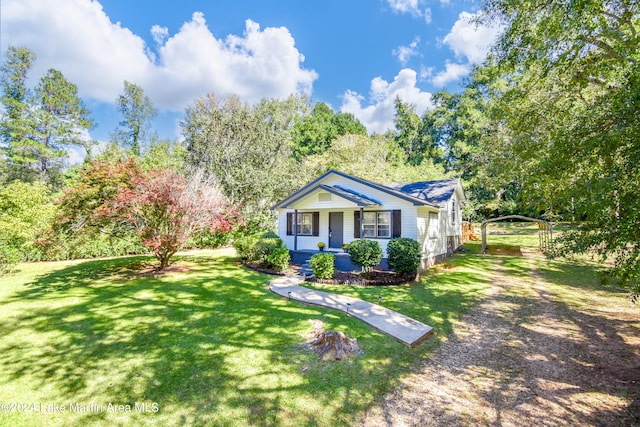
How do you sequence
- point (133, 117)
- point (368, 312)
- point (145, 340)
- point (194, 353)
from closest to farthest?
point (194, 353)
point (145, 340)
point (368, 312)
point (133, 117)

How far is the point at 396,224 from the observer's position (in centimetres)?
1280

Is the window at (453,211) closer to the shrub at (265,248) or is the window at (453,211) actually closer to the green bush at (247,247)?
the shrub at (265,248)

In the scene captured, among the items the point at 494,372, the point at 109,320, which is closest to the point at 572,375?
the point at 494,372

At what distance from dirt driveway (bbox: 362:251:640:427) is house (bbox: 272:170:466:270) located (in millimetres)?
5906

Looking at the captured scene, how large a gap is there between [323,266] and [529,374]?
7266 mm

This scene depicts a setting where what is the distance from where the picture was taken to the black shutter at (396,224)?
41.7 ft

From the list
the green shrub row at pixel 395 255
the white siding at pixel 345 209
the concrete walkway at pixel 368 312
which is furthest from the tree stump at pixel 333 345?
the white siding at pixel 345 209

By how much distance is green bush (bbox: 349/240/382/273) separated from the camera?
35.8ft

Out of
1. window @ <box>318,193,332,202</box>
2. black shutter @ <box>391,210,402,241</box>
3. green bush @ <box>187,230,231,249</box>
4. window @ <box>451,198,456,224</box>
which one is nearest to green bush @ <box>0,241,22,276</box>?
green bush @ <box>187,230,231,249</box>

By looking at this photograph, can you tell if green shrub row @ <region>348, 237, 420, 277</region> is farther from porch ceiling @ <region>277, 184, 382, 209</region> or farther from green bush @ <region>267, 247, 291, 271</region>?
green bush @ <region>267, 247, 291, 271</region>

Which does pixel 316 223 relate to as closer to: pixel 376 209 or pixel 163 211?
pixel 376 209

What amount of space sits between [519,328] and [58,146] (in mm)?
40245

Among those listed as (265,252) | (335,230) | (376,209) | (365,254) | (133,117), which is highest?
(133,117)

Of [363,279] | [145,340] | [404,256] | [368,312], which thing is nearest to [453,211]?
[404,256]
